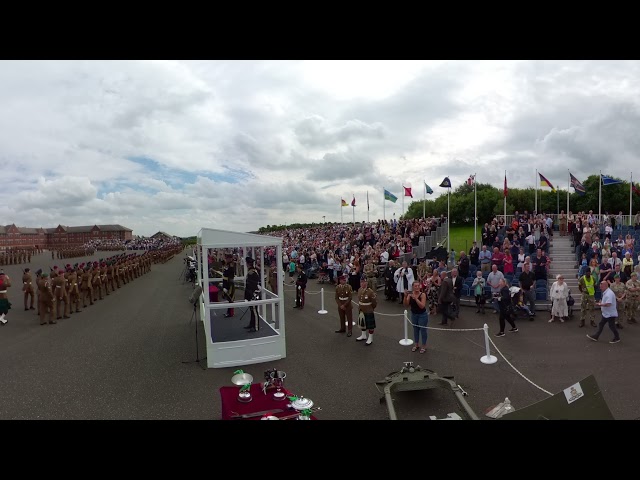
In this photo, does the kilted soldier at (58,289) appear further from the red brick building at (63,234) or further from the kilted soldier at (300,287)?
the red brick building at (63,234)

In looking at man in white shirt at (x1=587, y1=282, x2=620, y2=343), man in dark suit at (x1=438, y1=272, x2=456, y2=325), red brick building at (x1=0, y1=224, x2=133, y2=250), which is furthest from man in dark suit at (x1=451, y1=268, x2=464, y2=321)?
red brick building at (x1=0, y1=224, x2=133, y2=250)

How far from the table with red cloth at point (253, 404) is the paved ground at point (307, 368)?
1.38 m

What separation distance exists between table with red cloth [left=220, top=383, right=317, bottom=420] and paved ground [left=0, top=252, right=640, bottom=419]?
1381 millimetres

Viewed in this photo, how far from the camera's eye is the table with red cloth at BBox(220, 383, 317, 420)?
17.4 feet

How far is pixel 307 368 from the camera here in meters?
9.20

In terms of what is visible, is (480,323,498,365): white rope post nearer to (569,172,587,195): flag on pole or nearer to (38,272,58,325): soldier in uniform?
(38,272,58,325): soldier in uniform

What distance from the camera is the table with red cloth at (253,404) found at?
529 cm

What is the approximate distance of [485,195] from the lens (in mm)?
69625

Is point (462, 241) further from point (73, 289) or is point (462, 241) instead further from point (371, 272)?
point (73, 289)

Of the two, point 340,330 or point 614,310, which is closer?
point 614,310
